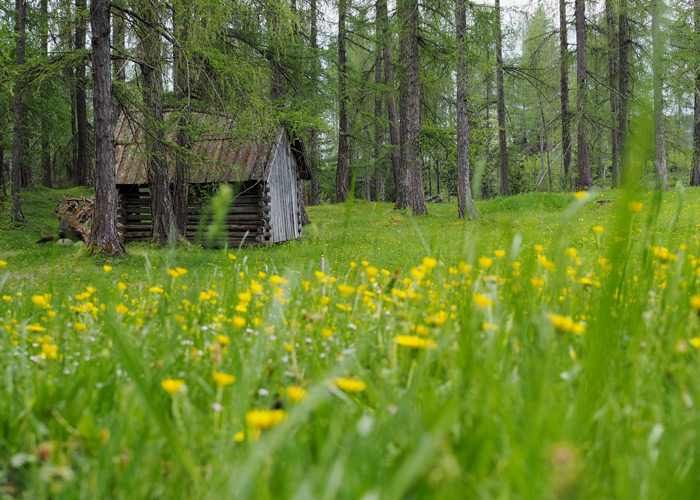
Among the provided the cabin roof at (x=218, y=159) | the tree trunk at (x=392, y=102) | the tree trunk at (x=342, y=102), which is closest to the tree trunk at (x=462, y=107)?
the tree trunk at (x=392, y=102)

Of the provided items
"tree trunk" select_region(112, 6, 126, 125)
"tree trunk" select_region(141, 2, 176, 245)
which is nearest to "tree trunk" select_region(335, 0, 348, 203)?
"tree trunk" select_region(141, 2, 176, 245)

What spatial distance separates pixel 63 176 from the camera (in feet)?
124

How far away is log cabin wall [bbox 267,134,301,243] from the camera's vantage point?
14.7 m

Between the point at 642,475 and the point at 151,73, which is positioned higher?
the point at 151,73

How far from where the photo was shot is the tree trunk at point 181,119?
9.42 m

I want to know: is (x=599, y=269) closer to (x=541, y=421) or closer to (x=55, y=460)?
(x=541, y=421)

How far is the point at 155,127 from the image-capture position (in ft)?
35.9

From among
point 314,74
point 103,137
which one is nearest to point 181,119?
point 103,137

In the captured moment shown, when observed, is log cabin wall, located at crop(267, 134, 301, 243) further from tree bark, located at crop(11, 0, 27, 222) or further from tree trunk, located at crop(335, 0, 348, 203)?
tree bark, located at crop(11, 0, 27, 222)

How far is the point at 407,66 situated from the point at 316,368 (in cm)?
1850

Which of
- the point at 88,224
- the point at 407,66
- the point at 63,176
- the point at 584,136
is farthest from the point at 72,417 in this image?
the point at 63,176

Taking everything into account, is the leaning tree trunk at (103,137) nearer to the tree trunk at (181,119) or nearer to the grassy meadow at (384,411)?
the tree trunk at (181,119)

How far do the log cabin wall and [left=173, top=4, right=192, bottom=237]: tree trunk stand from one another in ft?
8.24

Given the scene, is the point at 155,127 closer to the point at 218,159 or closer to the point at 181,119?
the point at 181,119
